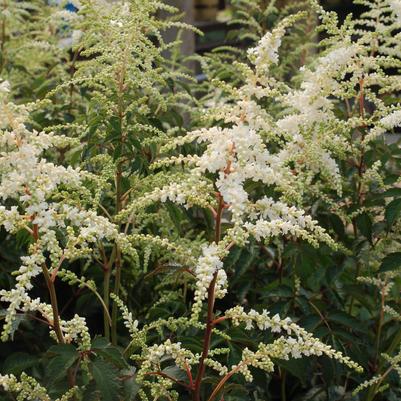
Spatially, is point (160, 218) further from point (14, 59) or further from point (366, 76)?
point (14, 59)

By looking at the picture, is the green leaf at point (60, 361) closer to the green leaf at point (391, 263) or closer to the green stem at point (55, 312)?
the green stem at point (55, 312)

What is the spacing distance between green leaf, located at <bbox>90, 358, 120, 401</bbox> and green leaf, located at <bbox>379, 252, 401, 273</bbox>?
0.99 m

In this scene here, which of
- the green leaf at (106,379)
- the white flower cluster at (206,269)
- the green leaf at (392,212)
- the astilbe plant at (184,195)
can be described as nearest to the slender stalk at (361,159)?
the astilbe plant at (184,195)

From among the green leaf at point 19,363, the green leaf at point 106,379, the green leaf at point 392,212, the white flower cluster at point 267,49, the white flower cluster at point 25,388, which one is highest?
the white flower cluster at point 267,49

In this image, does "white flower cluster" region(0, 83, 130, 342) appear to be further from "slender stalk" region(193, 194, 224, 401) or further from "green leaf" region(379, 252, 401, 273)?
"green leaf" region(379, 252, 401, 273)

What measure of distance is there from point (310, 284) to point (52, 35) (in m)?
2.02

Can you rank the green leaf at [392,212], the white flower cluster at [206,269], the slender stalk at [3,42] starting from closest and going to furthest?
the white flower cluster at [206,269] → the green leaf at [392,212] → the slender stalk at [3,42]

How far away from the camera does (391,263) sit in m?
2.50

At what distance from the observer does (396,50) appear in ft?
9.45

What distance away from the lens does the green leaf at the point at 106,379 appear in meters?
1.84

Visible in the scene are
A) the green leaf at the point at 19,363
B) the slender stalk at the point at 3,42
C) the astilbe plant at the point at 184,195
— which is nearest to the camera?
the astilbe plant at the point at 184,195

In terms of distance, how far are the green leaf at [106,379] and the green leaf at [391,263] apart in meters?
0.99

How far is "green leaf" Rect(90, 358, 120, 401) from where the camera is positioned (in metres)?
1.84

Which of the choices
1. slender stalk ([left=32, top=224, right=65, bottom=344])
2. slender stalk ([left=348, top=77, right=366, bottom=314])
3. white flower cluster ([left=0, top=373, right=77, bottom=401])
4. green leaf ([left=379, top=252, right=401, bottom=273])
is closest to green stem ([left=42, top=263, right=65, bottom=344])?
slender stalk ([left=32, top=224, right=65, bottom=344])
